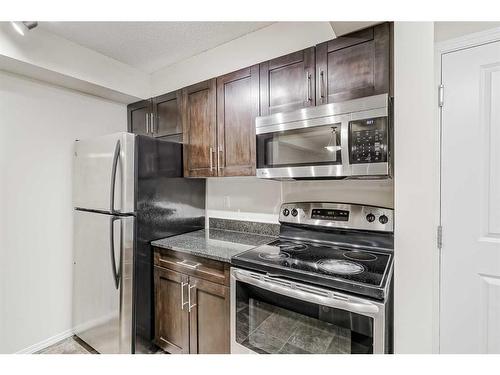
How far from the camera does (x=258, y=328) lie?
1.29m

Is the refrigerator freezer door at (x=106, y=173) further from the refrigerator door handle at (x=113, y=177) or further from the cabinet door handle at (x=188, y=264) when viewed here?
the cabinet door handle at (x=188, y=264)

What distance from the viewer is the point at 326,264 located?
4.08ft

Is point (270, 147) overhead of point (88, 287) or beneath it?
overhead

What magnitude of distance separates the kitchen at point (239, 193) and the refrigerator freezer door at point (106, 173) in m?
0.01

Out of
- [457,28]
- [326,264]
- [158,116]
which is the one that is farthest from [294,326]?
[158,116]

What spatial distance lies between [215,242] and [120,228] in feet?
2.10

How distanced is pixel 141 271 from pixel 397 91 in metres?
1.88

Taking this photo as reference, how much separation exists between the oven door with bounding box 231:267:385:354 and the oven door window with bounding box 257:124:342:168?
65 cm

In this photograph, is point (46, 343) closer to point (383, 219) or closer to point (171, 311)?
point (171, 311)

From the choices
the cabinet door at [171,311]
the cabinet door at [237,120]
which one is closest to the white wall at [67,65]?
the cabinet door at [237,120]

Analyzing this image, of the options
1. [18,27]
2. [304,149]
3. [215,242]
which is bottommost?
[215,242]

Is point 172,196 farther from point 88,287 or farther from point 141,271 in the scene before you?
point 88,287

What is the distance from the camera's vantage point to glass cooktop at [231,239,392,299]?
1027mm
